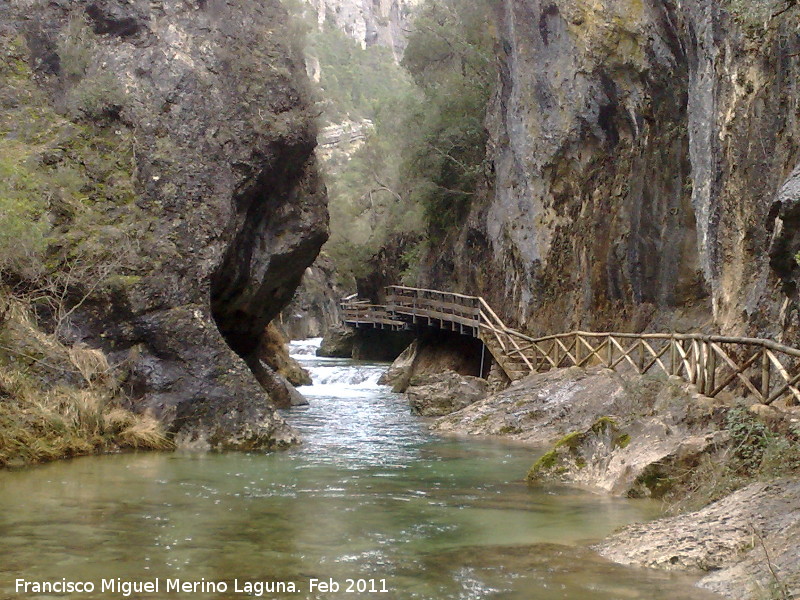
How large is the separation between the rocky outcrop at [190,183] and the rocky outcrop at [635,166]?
7.59m

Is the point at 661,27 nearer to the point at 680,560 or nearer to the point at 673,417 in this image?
the point at 673,417

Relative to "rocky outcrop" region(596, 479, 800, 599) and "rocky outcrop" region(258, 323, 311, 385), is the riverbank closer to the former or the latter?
"rocky outcrop" region(596, 479, 800, 599)

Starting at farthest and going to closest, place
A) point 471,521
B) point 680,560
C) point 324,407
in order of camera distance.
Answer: point 324,407
point 471,521
point 680,560

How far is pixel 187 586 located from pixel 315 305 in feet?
194

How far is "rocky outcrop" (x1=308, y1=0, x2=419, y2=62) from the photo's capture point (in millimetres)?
156500

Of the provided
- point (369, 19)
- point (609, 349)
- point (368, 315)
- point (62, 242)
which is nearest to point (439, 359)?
point (368, 315)

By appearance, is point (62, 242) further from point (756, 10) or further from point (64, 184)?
point (756, 10)

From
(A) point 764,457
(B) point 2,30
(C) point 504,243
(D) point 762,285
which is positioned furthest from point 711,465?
(C) point 504,243

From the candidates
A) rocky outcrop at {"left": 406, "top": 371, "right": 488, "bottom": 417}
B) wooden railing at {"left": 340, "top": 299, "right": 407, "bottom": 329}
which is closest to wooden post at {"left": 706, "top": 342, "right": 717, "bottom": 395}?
rocky outcrop at {"left": 406, "top": 371, "right": 488, "bottom": 417}

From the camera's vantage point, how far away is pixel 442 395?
21.1m

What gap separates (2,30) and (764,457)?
16104 mm

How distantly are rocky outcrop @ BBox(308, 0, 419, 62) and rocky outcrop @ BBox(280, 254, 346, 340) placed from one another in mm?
98548

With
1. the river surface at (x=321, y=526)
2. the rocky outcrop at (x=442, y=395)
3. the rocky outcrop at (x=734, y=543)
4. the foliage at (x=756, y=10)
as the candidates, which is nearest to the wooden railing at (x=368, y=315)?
the rocky outcrop at (x=442, y=395)

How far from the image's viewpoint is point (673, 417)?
11.6 m
